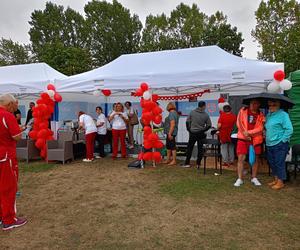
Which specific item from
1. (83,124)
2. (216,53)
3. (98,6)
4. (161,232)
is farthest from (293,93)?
(98,6)

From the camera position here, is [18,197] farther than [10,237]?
Yes

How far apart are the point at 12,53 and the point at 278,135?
2767 cm

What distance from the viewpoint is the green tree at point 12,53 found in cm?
2580

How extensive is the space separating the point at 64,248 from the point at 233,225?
75.9 inches

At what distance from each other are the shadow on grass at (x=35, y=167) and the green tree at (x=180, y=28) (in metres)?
19.9

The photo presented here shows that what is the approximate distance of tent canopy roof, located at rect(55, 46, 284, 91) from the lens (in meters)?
5.82

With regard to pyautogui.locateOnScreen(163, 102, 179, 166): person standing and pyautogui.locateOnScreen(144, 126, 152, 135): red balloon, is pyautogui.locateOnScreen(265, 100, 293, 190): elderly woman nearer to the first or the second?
pyautogui.locateOnScreen(163, 102, 179, 166): person standing

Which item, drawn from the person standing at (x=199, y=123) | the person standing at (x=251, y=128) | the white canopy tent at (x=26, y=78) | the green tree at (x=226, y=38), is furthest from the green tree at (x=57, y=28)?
the person standing at (x=251, y=128)

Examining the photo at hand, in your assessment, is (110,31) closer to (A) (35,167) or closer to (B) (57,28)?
(B) (57,28)

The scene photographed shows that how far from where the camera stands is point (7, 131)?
3016mm

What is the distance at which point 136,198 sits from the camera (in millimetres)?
4328

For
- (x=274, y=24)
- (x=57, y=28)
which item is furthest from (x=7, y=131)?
(x=57, y=28)

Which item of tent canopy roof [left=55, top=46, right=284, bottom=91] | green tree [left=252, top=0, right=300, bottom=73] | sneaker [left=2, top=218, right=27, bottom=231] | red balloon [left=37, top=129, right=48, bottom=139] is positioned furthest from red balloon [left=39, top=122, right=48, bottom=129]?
green tree [left=252, top=0, right=300, bottom=73]

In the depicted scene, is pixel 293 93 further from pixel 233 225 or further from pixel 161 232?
pixel 161 232
